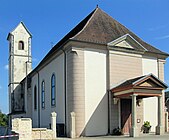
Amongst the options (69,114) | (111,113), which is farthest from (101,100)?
(69,114)

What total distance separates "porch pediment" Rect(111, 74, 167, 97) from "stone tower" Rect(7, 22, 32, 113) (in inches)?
1066

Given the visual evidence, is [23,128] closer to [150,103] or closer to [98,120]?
[98,120]

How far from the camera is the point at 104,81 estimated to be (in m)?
23.2

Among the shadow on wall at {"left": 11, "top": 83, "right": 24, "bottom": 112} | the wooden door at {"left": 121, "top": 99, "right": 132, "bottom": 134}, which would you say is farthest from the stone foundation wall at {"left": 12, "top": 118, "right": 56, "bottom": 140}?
the shadow on wall at {"left": 11, "top": 83, "right": 24, "bottom": 112}

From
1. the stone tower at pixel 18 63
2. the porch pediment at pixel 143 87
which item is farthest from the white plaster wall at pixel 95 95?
the stone tower at pixel 18 63

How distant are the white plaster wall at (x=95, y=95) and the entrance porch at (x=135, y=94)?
48.2 inches

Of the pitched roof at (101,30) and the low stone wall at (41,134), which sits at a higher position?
the pitched roof at (101,30)

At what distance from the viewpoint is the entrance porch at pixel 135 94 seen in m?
20.5

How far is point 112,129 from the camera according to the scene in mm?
22750

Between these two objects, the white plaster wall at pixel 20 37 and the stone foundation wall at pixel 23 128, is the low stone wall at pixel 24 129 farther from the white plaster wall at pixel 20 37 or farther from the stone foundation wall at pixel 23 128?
the white plaster wall at pixel 20 37

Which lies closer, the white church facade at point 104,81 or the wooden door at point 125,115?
the white church facade at point 104,81

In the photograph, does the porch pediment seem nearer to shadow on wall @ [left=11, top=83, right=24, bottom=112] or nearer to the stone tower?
the stone tower

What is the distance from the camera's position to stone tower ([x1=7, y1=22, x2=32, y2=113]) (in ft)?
153

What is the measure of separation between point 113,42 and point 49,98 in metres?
9.45
